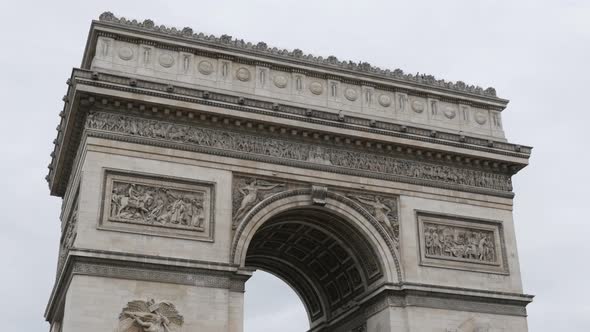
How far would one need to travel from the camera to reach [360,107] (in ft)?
91.1

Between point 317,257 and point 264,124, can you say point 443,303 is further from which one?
point 264,124

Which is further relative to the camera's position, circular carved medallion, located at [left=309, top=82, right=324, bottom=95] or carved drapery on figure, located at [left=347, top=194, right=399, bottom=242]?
circular carved medallion, located at [left=309, top=82, right=324, bottom=95]

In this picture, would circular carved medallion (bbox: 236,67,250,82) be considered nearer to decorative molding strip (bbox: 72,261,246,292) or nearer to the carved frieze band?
the carved frieze band

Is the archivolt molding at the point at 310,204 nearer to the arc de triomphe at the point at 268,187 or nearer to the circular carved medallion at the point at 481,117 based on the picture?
the arc de triomphe at the point at 268,187

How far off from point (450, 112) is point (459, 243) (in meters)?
4.72

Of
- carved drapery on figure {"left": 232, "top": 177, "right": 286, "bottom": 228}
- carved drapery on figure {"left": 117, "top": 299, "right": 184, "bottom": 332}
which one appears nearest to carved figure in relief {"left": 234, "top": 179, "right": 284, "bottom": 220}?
carved drapery on figure {"left": 232, "top": 177, "right": 286, "bottom": 228}

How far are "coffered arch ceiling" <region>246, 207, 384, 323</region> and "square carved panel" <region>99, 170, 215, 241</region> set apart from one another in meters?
2.50

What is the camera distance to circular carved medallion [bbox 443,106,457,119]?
95.3 ft

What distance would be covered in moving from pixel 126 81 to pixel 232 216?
495 centimetres

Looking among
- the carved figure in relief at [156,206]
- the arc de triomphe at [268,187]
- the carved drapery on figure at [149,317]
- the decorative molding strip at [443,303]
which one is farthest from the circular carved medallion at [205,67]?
the decorative molding strip at [443,303]

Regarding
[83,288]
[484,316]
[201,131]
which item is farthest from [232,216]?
[484,316]

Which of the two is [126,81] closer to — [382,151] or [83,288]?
[83,288]

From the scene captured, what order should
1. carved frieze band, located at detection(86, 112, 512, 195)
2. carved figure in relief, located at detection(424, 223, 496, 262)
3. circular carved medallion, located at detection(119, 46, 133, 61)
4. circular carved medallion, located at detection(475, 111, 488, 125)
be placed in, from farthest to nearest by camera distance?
circular carved medallion, located at detection(475, 111, 488, 125), carved figure in relief, located at detection(424, 223, 496, 262), circular carved medallion, located at detection(119, 46, 133, 61), carved frieze band, located at detection(86, 112, 512, 195)

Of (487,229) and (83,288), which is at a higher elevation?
(487,229)
